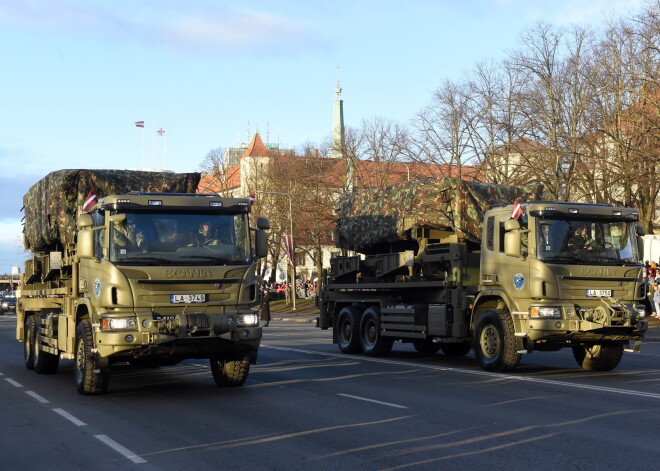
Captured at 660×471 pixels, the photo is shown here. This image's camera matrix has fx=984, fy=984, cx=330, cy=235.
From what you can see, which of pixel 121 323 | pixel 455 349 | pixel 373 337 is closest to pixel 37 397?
pixel 121 323

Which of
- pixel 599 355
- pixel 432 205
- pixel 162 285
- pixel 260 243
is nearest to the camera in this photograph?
pixel 162 285

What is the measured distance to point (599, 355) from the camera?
17641 mm

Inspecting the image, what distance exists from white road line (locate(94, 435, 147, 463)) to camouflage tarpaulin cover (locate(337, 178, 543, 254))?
10015mm

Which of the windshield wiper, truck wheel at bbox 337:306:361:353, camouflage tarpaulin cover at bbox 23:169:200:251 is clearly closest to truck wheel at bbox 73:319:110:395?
the windshield wiper

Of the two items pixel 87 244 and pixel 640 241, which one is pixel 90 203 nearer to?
pixel 87 244

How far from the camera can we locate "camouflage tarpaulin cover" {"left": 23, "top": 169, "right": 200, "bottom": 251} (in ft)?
53.4

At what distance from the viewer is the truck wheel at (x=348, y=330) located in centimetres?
2212

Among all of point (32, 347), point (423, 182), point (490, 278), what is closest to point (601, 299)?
point (490, 278)

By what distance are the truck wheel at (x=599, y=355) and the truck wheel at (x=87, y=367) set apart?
8.27m

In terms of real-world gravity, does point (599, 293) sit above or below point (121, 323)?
above

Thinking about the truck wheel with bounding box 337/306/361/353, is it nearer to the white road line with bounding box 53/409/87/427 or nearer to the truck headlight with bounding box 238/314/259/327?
the truck headlight with bounding box 238/314/259/327

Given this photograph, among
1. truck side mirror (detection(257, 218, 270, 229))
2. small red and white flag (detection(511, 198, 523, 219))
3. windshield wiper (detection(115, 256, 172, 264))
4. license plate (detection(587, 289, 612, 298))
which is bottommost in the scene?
license plate (detection(587, 289, 612, 298))

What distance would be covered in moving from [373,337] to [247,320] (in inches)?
327

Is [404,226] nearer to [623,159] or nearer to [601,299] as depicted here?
[601,299]
